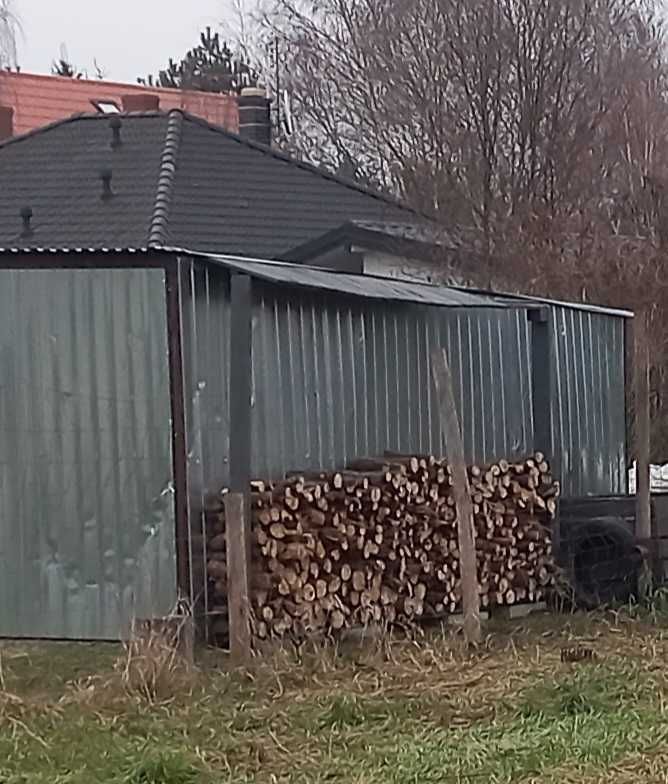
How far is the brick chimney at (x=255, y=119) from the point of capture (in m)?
25.5

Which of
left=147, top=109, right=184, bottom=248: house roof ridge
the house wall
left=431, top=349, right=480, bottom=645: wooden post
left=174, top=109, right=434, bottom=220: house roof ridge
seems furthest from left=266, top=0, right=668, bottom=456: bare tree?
left=431, top=349, right=480, bottom=645: wooden post

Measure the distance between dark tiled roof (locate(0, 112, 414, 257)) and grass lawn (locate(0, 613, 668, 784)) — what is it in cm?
878

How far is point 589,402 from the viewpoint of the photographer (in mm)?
14688

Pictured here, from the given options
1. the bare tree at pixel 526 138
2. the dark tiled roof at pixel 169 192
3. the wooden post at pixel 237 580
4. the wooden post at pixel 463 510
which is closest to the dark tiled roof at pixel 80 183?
the dark tiled roof at pixel 169 192

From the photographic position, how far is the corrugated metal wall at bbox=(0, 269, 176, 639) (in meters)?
10.1

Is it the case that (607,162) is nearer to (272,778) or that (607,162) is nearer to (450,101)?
(450,101)

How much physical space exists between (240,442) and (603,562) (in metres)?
3.91

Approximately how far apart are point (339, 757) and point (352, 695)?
1268mm

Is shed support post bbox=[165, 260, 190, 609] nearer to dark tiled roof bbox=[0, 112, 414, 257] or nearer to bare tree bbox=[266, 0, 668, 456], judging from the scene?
dark tiled roof bbox=[0, 112, 414, 257]

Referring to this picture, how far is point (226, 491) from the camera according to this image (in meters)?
10.1

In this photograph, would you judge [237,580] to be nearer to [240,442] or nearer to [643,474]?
[240,442]

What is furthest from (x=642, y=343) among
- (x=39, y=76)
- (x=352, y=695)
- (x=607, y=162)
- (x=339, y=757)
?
(x=39, y=76)

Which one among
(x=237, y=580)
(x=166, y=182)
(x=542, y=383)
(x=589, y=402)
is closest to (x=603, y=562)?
(x=542, y=383)

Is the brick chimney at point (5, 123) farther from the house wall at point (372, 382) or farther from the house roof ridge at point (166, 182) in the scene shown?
the house wall at point (372, 382)
